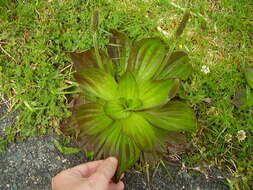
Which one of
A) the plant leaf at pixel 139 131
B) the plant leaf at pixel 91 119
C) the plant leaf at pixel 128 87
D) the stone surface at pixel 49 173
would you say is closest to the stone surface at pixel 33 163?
the stone surface at pixel 49 173

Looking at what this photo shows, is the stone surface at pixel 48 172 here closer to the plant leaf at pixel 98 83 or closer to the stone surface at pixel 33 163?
the stone surface at pixel 33 163

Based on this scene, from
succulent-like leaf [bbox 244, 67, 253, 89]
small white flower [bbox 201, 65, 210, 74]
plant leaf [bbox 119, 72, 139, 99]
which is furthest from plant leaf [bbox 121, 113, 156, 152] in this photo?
succulent-like leaf [bbox 244, 67, 253, 89]

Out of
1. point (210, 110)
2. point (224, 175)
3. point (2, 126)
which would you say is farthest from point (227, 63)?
point (2, 126)

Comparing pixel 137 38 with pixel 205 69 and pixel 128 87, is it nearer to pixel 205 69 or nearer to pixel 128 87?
pixel 205 69

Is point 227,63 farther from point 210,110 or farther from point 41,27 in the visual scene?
point 41,27

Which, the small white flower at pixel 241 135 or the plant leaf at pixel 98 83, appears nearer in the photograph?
the plant leaf at pixel 98 83

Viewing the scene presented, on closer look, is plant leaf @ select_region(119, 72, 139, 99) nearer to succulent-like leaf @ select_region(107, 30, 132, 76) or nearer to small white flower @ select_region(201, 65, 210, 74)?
succulent-like leaf @ select_region(107, 30, 132, 76)
